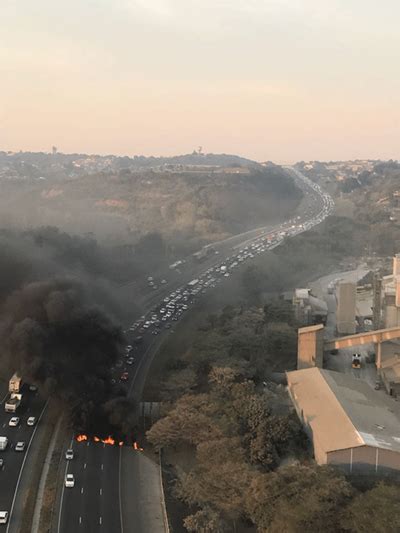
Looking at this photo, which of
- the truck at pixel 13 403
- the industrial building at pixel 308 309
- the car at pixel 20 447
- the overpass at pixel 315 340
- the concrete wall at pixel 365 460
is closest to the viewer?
the concrete wall at pixel 365 460

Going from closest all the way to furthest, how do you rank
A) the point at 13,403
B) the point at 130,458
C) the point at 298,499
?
the point at 298,499 < the point at 130,458 < the point at 13,403

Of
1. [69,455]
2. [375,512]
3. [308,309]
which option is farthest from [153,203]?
[375,512]

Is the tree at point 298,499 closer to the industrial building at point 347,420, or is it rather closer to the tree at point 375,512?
the tree at point 375,512

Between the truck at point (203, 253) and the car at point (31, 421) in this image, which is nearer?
the car at point (31, 421)

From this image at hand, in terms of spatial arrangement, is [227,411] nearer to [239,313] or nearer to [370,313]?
[239,313]

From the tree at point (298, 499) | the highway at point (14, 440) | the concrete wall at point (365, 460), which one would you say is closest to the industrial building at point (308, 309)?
the highway at point (14, 440)

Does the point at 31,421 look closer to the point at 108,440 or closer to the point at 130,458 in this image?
the point at 108,440

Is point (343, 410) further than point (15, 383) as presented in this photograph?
No
